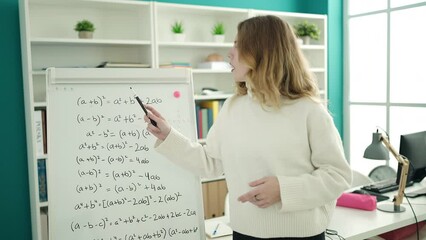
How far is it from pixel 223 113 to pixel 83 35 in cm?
196

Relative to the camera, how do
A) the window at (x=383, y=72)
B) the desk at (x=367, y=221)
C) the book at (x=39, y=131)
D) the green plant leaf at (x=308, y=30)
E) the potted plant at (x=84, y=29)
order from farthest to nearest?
1. the green plant leaf at (x=308, y=30)
2. the window at (x=383, y=72)
3. the potted plant at (x=84, y=29)
4. the book at (x=39, y=131)
5. the desk at (x=367, y=221)

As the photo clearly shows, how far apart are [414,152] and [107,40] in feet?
7.42

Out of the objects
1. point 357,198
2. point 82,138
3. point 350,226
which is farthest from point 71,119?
point 357,198

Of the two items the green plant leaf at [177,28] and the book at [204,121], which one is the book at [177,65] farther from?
the book at [204,121]

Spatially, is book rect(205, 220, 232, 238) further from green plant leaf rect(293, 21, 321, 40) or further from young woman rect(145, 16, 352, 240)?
green plant leaf rect(293, 21, 321, 40)

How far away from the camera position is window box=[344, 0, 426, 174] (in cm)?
405

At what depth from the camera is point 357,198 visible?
2445mm

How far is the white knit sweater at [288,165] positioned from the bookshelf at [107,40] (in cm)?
186

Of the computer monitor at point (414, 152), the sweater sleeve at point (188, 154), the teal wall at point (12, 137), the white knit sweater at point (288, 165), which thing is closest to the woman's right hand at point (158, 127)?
the sweater sleeve at point (188, 154)

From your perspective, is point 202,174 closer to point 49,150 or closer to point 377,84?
point 49,150

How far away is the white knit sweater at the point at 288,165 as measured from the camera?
1415 mm

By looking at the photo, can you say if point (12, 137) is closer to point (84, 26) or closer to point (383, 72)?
point (84, 26)

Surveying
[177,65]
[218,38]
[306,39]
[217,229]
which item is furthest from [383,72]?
[217,229]

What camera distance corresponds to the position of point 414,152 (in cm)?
248
